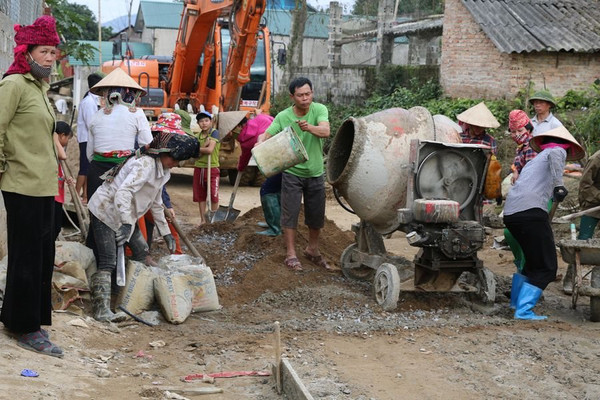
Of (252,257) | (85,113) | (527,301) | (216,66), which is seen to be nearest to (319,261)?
(252,257)

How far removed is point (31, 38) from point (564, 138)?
13.5 ft

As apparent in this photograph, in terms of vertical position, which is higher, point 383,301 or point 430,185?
point 430,185

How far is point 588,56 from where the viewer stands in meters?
16.8

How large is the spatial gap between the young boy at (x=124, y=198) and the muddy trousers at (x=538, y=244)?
8.81 feet

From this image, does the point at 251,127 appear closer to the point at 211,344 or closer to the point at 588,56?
the point at 211,344

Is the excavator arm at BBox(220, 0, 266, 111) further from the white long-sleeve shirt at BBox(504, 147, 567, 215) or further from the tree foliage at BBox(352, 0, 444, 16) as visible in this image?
the tree foliage at BBox(352, 0, 444, 16)

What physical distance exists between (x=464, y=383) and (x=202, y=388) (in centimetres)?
156

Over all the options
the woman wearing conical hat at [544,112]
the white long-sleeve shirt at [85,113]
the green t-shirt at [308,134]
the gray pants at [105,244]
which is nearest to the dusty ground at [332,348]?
the gray pants at [105,244]

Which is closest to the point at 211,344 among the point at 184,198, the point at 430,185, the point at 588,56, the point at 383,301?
the point at 383,301

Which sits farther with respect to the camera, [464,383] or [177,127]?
[177,127]

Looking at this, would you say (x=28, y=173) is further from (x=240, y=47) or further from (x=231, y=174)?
(x=231, y=174)

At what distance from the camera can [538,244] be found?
21.5 feet

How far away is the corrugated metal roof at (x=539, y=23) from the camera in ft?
54.3

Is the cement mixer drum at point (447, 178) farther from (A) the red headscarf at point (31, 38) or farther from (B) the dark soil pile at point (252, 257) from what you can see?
(A) the red headscarf at point (31, 38)
